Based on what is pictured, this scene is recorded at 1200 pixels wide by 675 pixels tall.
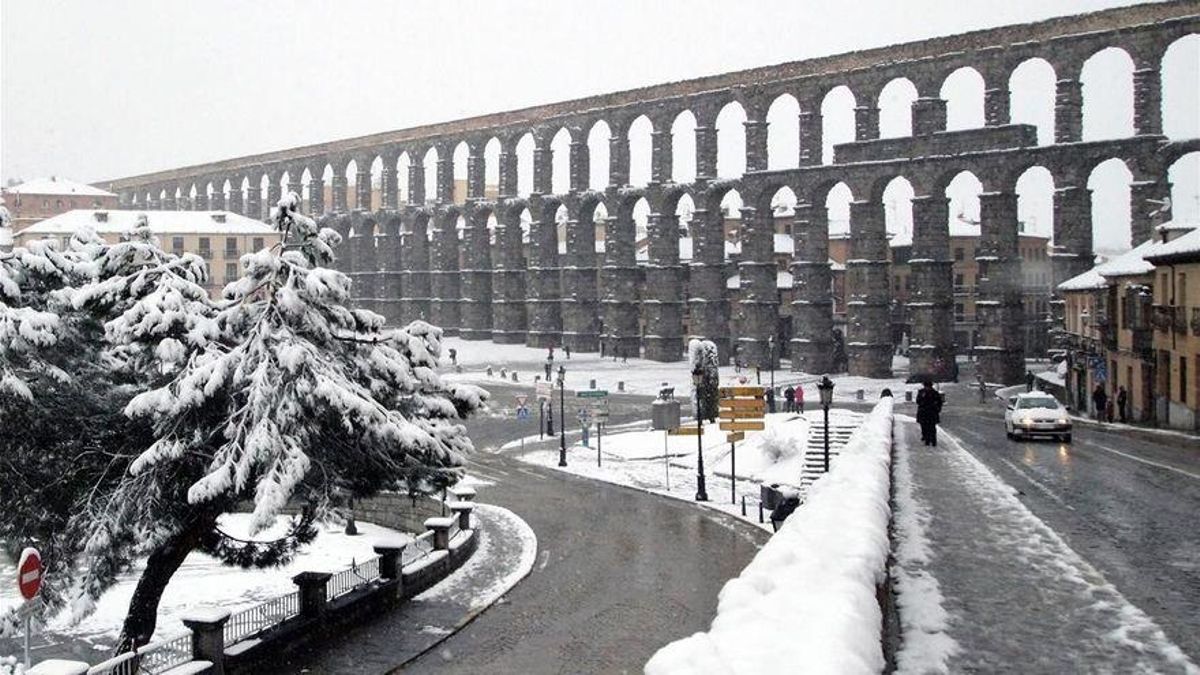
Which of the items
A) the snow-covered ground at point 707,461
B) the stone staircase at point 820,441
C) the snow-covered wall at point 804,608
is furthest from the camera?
the snow-covered ground at point 707,461

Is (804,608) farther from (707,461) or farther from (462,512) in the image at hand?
(707,461)

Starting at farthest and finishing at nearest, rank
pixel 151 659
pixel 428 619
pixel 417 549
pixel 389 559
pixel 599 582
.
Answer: pixel 417 549
pixel 599 582
pixel 389 559
pixel 428 619
pixel 151 659

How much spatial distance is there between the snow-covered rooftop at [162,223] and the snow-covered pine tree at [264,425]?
71455 millimetres

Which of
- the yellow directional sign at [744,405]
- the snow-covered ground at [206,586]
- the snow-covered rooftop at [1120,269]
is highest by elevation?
the snow-covered rooftop at [1120,269]

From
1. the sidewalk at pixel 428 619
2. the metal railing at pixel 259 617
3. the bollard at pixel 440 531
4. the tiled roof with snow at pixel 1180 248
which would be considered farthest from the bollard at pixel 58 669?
the tiled roof with snow at pixel 1180 248

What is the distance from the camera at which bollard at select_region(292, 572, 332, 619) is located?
1695cm

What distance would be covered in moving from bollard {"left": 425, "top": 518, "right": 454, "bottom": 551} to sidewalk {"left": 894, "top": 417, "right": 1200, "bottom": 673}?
417 inches

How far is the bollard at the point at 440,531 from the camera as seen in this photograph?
21875 mm

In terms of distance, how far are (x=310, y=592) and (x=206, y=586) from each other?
810 cm

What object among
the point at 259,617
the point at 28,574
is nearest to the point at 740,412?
the point at 259,617

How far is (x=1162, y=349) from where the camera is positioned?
37094 mm

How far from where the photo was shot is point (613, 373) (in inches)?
2665

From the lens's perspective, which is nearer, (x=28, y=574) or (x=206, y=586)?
(x=28, y=574)

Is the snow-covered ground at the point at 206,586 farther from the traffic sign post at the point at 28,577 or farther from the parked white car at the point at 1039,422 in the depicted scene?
the parked white car at the point at 1039,422
